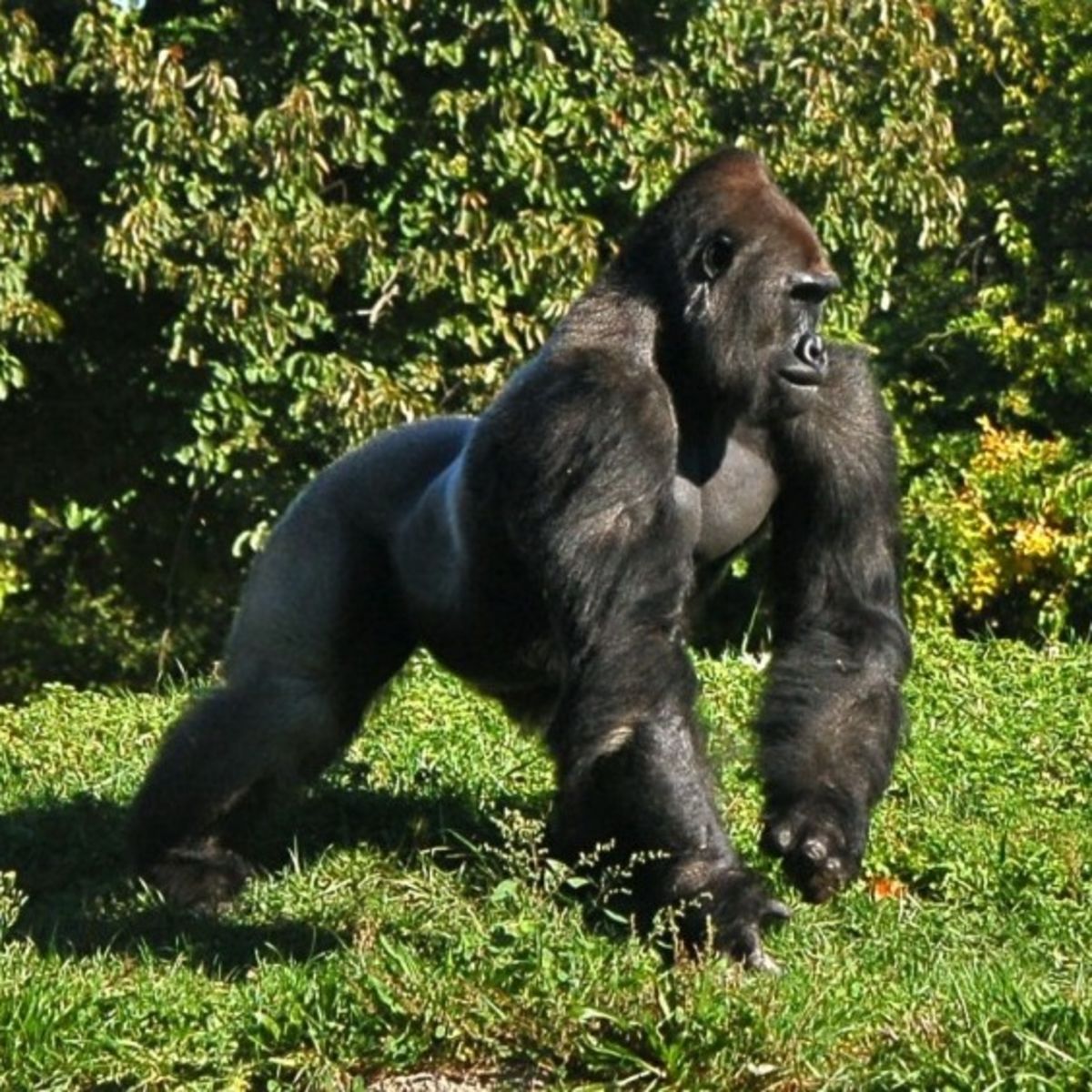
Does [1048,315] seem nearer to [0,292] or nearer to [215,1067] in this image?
[0,292]

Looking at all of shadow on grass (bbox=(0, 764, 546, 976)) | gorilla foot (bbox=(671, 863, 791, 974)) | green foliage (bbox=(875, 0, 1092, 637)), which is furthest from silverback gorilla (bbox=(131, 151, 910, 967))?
green foliage (bbox=(875, 0, 1092, 637))

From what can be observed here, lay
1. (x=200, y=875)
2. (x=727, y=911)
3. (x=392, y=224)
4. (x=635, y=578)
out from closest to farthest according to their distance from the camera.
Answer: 1. (x=727, y=911)
2. (x=635, y=578)
3. (x=200, y=875)
4. (x=392, y=224)

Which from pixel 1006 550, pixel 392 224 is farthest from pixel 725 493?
pixel 392 224

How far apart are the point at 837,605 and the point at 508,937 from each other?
1.33 meters

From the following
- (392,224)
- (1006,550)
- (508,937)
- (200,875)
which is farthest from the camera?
(392,224)

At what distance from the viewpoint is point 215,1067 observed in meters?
4.34

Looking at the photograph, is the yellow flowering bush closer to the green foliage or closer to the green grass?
the green foliage

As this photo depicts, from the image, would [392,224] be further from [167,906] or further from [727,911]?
[727,911]

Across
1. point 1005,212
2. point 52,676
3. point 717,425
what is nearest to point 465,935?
point 717,425

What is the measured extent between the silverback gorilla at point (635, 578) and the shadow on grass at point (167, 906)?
144 millimetres

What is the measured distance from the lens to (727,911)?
476 centimetres

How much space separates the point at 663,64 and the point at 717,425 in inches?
241

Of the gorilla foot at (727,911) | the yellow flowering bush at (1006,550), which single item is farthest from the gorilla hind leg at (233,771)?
the yellow flowering bush at (1006,550)

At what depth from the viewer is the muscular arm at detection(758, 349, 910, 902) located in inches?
209
